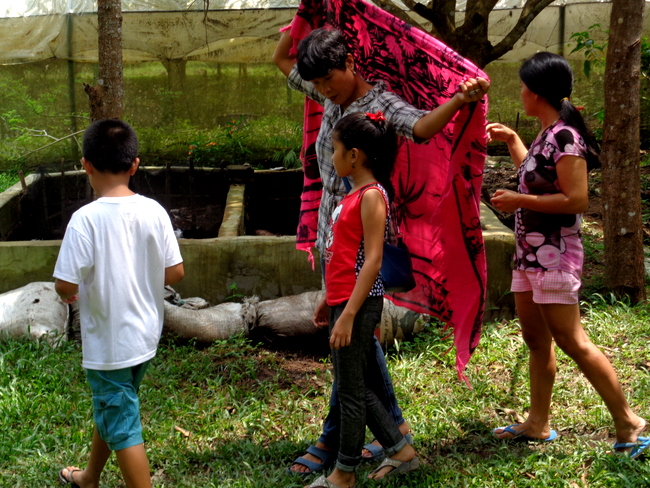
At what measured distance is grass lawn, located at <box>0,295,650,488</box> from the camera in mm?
2994

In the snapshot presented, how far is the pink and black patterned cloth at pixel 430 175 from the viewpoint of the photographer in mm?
3033

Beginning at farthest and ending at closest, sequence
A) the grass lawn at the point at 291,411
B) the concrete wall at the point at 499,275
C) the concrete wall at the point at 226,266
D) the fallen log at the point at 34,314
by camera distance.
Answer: the concrete wall at the point at 226,266
the concrete wall at the point at 499,275
the fallen log at the point at 34,314
the grass lawn at the point at 291,411

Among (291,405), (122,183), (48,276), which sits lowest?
(291,405)

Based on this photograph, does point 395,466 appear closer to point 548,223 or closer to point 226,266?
point 548,223

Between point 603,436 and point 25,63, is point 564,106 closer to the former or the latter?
point 603,436

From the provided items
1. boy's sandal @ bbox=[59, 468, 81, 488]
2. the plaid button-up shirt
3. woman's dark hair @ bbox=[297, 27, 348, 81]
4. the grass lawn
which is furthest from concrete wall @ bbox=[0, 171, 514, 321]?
woman's dark hair @ bbox=[297, 27, 348, 81]

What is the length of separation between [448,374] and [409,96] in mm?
1694

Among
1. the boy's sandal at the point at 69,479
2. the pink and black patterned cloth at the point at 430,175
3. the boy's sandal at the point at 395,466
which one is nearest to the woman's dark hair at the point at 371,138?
the pink and black patterned cloth at the point at 430,175

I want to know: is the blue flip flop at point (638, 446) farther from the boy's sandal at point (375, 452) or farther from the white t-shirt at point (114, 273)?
the white t-shirt at point (114, 273)

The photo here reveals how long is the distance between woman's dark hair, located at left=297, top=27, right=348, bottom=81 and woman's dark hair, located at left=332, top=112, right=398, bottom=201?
212mm

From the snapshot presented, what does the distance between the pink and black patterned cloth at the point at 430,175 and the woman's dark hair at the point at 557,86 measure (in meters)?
0.31

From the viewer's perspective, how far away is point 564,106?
288 cm

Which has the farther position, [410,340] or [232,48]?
[232,48]

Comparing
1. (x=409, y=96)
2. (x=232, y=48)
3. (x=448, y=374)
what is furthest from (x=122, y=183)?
(x=232, y=48)
